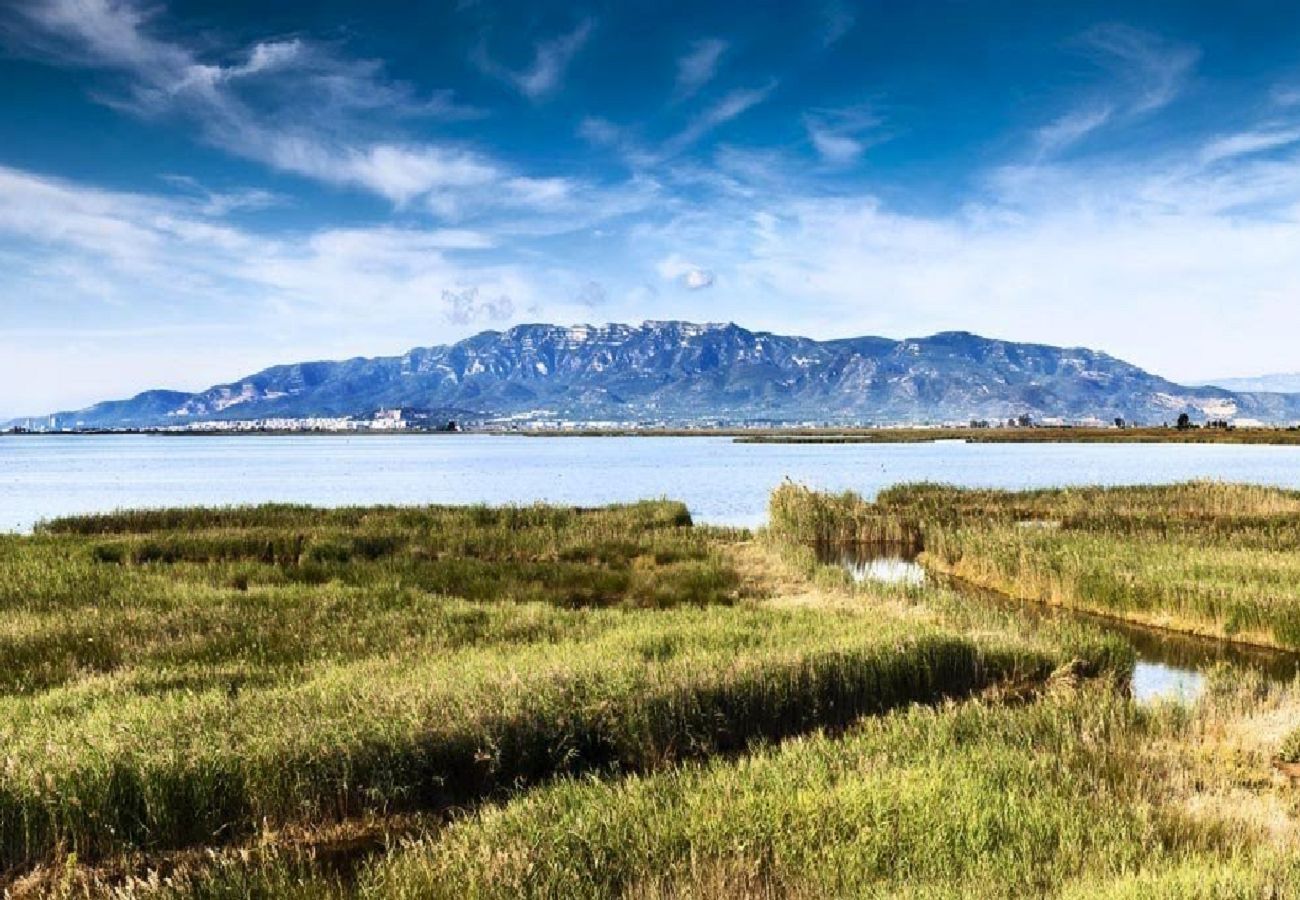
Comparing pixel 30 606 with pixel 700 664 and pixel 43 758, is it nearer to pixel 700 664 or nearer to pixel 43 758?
pixel 43 758

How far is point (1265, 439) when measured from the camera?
165m

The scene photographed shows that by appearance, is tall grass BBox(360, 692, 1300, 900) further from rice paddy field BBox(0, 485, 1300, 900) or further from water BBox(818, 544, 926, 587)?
water BBox(818, 544, 926, 587)

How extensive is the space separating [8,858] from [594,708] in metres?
7.27

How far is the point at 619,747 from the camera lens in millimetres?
13680

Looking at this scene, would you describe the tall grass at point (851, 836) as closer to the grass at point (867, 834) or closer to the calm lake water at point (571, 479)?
the grass at point (867, 834)

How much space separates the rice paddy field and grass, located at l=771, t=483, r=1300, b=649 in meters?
0.24

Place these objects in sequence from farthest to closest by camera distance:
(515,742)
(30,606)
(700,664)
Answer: (30,606)
(700,664)
(515,742)

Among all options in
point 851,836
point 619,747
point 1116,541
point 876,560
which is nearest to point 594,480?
point 876,560

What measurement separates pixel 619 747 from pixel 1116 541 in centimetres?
2907

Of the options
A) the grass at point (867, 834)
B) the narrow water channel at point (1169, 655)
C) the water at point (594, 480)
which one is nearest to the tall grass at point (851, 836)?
the grass at point (867, 834)

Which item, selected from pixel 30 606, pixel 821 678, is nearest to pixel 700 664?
pixel 821 678

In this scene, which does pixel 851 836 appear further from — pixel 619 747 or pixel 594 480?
pixel 594 480

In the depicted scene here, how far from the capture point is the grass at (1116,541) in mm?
25281

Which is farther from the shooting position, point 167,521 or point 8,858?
point 167,521
